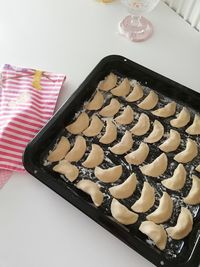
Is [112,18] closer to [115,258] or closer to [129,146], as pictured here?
[129,146]

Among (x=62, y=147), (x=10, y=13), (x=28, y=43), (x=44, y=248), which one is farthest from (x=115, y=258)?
(x=10, y=13)

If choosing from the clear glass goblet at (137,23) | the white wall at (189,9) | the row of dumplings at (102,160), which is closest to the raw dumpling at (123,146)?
the row of dumplings at (102,160)

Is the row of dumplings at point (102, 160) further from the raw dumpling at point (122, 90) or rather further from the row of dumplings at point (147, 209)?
the raw dumpling at point (122, 90)

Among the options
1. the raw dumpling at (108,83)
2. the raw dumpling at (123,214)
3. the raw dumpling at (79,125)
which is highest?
the raw dumpling at (108,83)

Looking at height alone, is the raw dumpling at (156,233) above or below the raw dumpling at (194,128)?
below

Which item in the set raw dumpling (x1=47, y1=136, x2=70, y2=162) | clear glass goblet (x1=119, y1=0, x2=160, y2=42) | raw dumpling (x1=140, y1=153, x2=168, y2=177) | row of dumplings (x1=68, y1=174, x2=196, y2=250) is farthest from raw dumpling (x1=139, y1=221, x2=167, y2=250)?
clear glass goblet (x1=119, y1=0, x2=160, y2=42)

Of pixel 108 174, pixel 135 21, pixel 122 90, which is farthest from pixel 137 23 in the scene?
pixel 108 174
